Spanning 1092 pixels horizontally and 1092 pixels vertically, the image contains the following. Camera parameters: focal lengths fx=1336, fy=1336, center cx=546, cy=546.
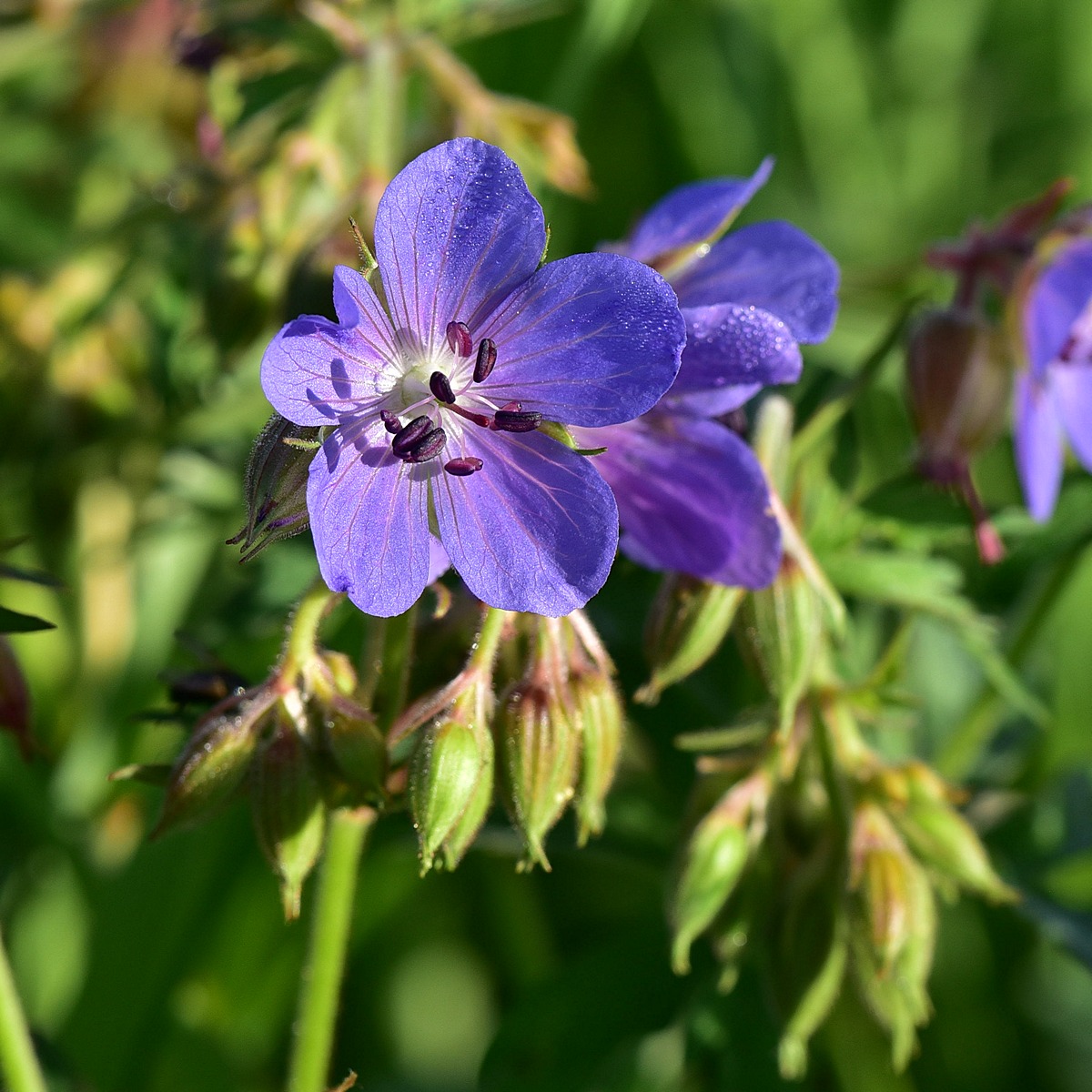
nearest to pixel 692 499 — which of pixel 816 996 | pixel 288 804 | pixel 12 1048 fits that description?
pixel 288 804

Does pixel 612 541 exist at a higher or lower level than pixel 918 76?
higher

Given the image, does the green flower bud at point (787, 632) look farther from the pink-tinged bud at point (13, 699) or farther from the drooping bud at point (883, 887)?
the pink-tinged bud at point (13, 699)

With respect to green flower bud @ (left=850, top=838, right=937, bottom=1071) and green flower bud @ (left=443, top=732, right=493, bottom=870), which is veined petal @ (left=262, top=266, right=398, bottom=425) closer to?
green flower bud @ (left=443, top=732, right=493, bottom=870)

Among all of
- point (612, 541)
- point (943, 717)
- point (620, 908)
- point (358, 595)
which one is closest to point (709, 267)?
point (612, 541)

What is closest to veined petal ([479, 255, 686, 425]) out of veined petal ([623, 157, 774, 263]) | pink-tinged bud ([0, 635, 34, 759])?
veined petal ([623, 157, 774, 263])

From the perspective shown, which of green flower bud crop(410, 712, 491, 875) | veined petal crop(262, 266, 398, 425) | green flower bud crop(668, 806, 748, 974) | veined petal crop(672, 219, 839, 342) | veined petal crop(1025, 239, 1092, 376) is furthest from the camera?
veined petal crop(1025, 239, 1092, 376)

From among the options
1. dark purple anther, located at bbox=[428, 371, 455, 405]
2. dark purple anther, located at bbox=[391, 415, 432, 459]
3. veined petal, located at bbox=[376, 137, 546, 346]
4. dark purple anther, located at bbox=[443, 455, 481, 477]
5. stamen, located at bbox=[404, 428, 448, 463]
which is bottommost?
dark purple anther, located at bbox=[443, 455, 481, 477]

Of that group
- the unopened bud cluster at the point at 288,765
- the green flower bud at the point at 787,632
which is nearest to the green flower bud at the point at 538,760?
the unopened bud cluster at the point at 288,765

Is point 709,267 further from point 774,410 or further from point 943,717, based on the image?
point 943,717
